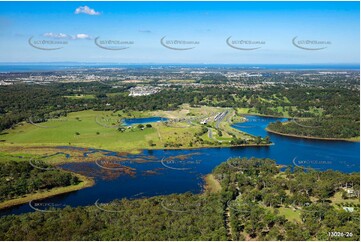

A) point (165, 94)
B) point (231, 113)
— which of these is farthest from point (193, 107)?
point (165, 94)

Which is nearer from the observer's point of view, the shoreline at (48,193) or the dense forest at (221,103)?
the shoreline at (48,193)

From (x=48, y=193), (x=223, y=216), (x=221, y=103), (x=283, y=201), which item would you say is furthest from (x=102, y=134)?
(x=221, y=103)

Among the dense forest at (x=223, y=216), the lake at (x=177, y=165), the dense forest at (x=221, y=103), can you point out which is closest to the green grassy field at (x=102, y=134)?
the lake at (x=177, y=165)

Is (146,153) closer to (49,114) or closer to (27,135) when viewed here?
(27,135)

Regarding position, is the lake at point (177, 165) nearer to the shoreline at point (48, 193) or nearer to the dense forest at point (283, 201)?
the shoreline at point (48, 193)

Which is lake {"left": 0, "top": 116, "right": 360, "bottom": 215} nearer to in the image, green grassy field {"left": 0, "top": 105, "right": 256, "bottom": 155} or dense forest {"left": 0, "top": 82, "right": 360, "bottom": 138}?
green grassy field {"left": 0, "top": 105, "right": 256, "bottom": 155}

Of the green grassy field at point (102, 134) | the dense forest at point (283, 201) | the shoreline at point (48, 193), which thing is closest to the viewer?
the dense forest at point (283, 201)

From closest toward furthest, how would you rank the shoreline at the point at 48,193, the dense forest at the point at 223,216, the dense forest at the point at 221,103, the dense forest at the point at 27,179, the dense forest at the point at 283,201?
the dense forest at the point at 223,216 → the dense forest at the point at 283,201 → the shoreline at the point at 48,193 → the dense forest at the point at 27,179 → the dense forest at the point at 221,103
